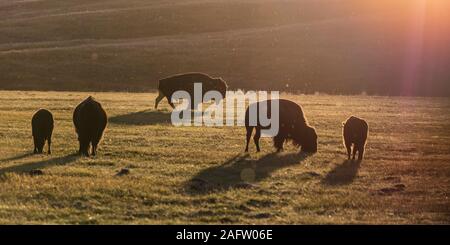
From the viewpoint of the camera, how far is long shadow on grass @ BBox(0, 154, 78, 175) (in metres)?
15.9

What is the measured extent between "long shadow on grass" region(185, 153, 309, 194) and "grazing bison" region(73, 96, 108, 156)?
3899 mm

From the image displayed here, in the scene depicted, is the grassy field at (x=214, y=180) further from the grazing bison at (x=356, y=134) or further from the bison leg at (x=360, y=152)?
the grazing bison at (x=356, y=134)

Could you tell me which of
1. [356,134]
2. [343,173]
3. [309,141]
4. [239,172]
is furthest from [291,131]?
[239,172]

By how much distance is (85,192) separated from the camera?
13375 millimetres

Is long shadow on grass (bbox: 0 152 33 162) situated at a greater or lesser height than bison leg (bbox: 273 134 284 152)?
lesser

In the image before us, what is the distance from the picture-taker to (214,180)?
15.2 meters

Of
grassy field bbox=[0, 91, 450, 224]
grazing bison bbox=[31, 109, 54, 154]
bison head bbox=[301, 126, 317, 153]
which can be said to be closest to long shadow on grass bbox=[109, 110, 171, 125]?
grassy field bbox=[0, 91, 450, 224]

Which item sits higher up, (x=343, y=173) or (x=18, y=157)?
(x=18, y=157)

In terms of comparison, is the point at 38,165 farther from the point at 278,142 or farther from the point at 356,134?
the point at 356,134

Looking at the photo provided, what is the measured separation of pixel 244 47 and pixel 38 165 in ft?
203

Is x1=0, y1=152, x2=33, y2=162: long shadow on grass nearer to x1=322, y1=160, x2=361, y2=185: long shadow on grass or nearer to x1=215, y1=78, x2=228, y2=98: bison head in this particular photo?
x1=322, y1=160, x2=361, y2=185: long shadow on grass

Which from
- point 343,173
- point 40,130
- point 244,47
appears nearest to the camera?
point 343,173
